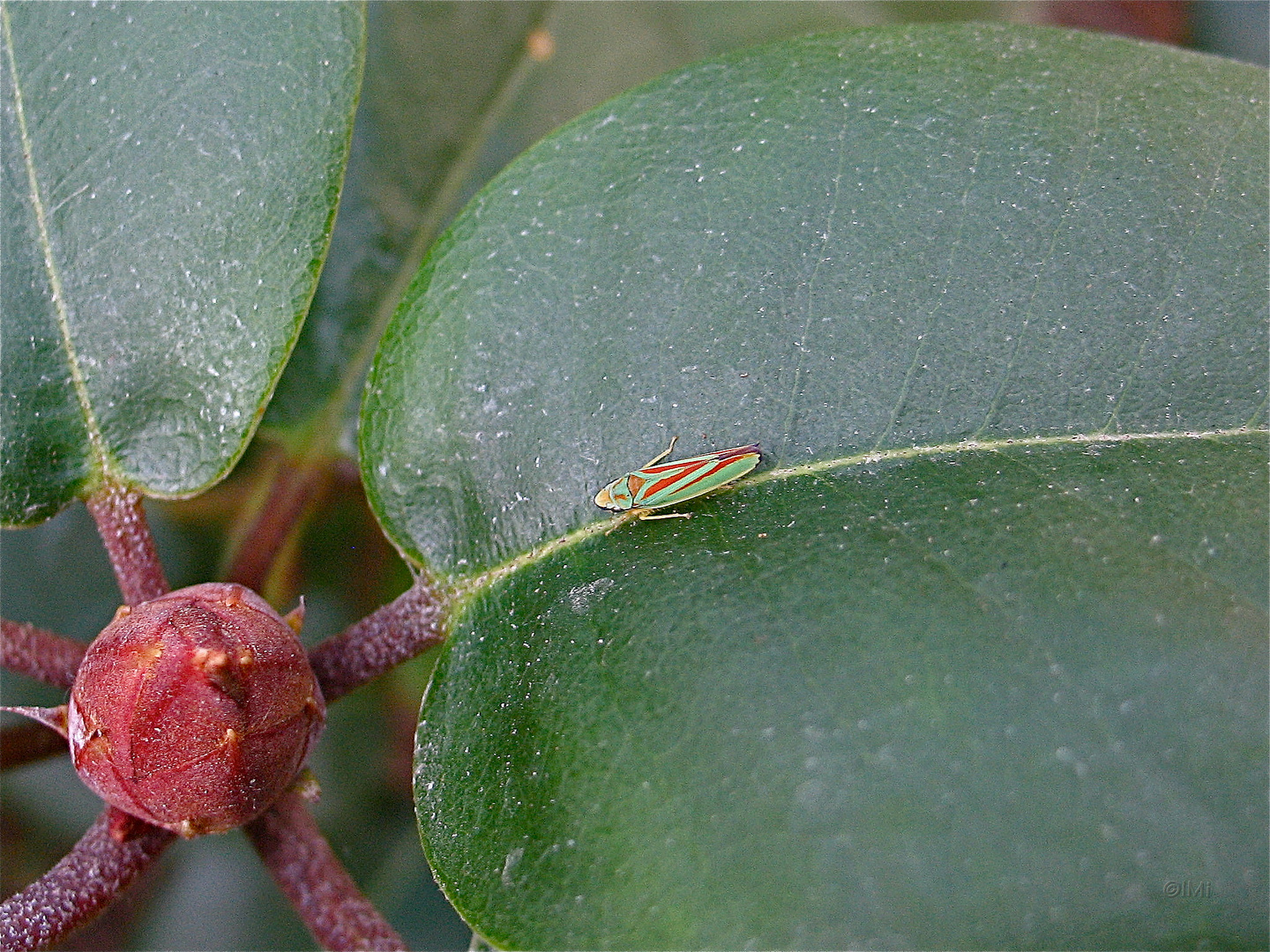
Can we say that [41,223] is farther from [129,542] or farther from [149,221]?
[129,542]

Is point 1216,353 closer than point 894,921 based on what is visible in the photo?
No

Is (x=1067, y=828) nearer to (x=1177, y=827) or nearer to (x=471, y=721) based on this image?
(x=1177, y=827)

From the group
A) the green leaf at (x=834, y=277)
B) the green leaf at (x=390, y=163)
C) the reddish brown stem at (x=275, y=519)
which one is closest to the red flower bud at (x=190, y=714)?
the green leaf at (x=834, y=277)

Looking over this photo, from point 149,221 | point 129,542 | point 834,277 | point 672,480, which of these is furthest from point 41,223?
point 834,277

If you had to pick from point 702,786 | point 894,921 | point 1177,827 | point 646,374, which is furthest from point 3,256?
point 1177,827

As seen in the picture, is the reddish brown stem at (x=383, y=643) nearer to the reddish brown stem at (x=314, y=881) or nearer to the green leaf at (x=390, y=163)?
the reddish brown stem at (x=314, y=881)
